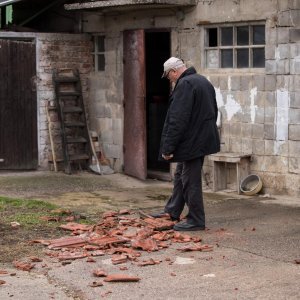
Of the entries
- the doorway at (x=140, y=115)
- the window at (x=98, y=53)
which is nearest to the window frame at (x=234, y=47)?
the doorway at (x=140, y=115)

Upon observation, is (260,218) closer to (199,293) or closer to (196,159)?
(196,159)

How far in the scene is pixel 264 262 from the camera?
7.55m

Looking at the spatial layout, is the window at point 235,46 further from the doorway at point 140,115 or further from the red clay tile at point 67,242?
the red clay tile at point 67,242

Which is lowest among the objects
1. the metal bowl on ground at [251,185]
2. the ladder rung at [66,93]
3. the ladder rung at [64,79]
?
the metal bowl on ground at [251,185]

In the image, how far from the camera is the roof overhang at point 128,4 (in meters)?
12.4

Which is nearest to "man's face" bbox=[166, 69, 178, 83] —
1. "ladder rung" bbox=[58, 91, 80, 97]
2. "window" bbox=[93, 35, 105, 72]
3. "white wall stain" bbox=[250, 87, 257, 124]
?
"white wall stain" bbox=[250, 87, 257, 124]

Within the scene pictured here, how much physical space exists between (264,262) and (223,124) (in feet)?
16.7

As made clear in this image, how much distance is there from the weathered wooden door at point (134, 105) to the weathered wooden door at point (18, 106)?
171 cm

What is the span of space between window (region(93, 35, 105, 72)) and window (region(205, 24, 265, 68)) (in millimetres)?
2863

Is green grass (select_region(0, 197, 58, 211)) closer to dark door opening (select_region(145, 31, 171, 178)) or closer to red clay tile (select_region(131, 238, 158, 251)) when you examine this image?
red clay tile (select_region(131, 238, 158, 251))

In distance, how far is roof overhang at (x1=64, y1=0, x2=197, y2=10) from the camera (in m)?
12.4

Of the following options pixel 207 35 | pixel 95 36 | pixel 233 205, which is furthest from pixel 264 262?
pixel 95 36

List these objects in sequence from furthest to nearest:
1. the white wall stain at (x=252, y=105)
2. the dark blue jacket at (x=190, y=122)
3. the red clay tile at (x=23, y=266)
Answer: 1. the white wall stain at (x=252, y=105)
2. the dark blue jacket at (x=190, y=122)
3. the red clay tile at (x=23, y=266)

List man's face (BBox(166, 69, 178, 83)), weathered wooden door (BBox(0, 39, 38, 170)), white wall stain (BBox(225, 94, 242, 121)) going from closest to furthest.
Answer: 1. man's face (BBox(166, 69, 178, 83))
2. white wall stain (BBox(225, 94, 242, 121))
3. weathered wooden door (BBox(0, 39, 38, 170))
